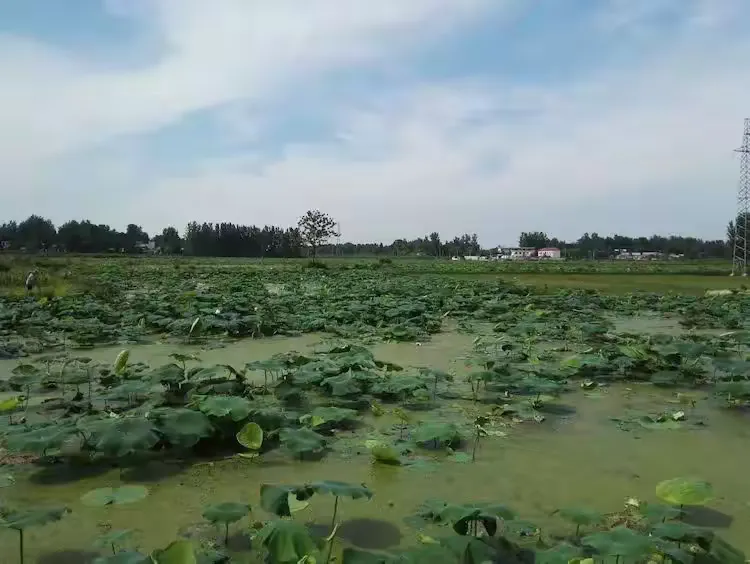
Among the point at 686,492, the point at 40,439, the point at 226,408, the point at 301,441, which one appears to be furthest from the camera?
the point at 226,408

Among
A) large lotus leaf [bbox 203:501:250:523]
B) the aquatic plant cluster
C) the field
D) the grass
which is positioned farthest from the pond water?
the grass

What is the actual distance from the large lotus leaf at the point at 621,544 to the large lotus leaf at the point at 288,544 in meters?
0.94

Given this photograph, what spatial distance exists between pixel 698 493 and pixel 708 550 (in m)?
0.40

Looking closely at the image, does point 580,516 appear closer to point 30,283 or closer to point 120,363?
point 120,363

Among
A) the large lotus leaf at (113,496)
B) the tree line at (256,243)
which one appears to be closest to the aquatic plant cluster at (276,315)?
the large lotus leaf at (113,496)

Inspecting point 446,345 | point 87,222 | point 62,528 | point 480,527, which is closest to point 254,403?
point 62,528

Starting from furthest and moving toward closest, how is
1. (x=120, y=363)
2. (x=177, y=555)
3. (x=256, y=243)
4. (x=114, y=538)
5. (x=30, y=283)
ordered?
(x=256, y=243) < (x=30, y=283) < (x=120, y=363) < (x=114, y=538) < (x=177, y=555)

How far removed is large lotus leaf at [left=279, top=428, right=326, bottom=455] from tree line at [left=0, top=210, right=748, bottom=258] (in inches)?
1600

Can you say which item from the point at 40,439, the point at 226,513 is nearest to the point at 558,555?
the point at 226,513

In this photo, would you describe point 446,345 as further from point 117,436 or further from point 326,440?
point 117,436

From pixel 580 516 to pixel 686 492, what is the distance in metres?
0.48

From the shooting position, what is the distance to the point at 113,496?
2475 millimetres

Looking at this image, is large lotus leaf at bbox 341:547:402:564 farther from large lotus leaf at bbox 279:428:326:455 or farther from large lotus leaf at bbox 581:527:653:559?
large lotus leaf at bbox 279:428:326:455

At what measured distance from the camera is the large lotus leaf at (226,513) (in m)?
2.22
